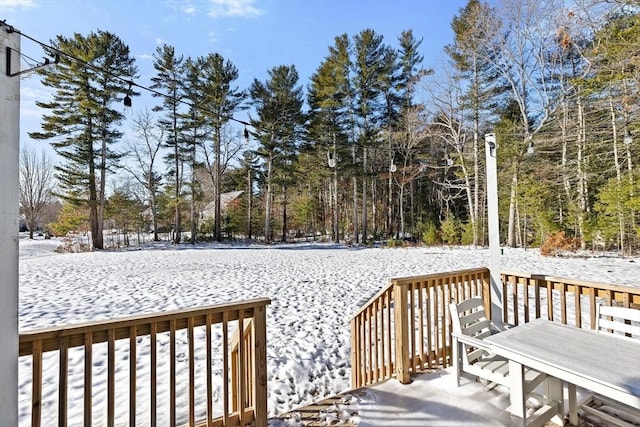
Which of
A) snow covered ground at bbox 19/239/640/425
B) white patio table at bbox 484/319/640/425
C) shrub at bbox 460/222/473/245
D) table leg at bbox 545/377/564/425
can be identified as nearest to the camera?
white patio table at bbox 484/319/640/425

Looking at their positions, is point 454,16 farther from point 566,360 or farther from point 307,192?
point 566,360

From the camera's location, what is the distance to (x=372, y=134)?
17.5m

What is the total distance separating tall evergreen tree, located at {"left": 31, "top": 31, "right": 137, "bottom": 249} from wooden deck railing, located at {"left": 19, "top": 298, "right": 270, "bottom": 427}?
14812 millimetres

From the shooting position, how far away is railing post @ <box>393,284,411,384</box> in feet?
8.39

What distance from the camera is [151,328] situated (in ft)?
5.38

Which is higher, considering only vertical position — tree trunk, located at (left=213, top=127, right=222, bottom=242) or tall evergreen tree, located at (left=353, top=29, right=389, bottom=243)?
tall evergreen tree, located at (left=353, top=29, right=389, bottom=243)

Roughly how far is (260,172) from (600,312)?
18.0 metres

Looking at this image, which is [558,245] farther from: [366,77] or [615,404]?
[366,77]

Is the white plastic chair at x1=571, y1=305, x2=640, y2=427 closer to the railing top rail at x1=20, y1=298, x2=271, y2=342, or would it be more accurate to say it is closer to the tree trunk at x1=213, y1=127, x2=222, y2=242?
the railing top rail at x1=20, y1=298, x2=271, y2=342

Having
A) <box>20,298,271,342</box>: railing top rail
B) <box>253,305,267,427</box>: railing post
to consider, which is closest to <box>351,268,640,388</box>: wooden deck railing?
<box>253,305,267,427</box>: railing post

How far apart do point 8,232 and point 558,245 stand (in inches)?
515

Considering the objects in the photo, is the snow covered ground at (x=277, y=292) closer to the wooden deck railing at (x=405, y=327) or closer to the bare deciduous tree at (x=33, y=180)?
the wooden deck railing at (x=405, y=327)

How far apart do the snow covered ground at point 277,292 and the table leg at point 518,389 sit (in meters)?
1.59

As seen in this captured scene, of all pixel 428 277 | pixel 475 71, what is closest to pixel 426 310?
pixel 428 277
